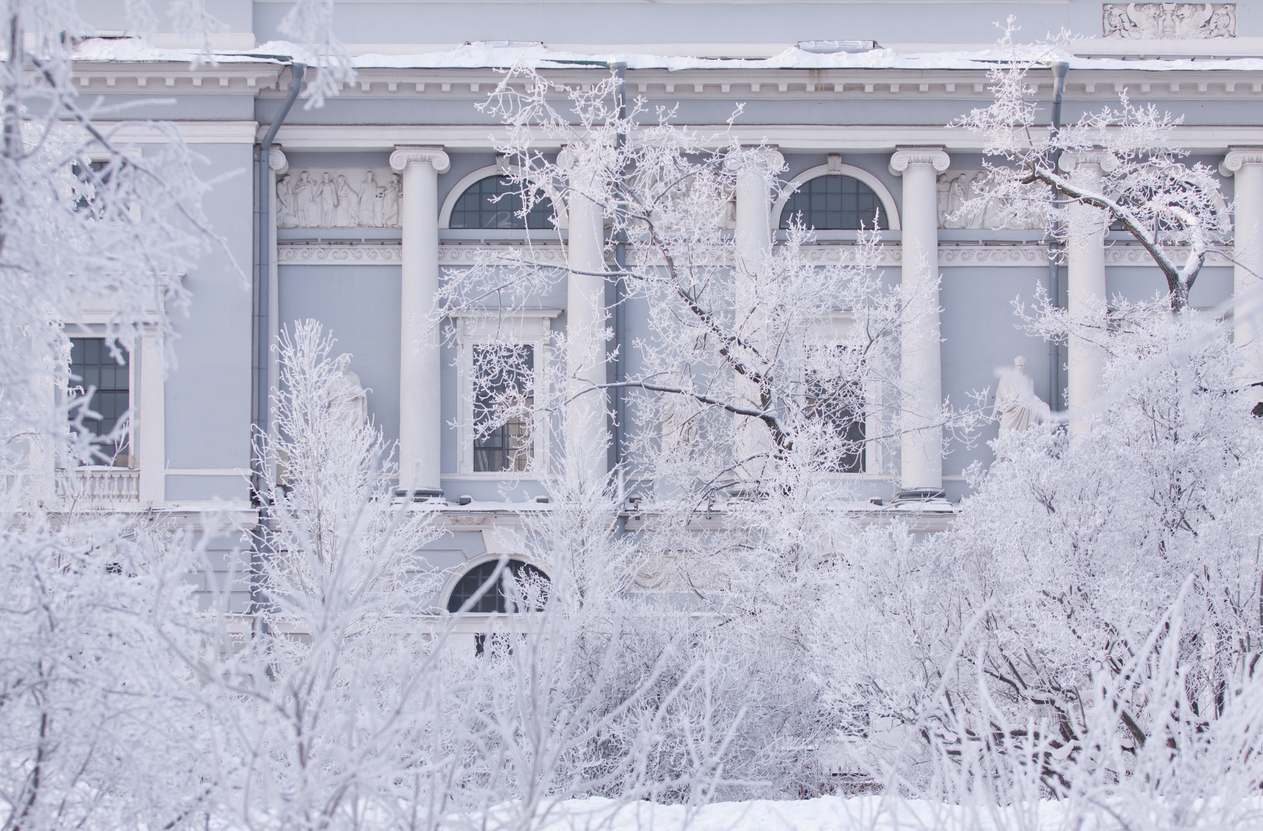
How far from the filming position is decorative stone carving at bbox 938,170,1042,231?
29.5m

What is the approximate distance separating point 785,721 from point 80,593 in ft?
32.3

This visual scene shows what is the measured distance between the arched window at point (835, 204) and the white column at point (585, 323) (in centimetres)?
317

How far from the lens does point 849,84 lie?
28.9 metres

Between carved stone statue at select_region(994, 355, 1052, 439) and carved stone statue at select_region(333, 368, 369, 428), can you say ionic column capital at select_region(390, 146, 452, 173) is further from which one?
carved stone statue at select_region(994, 355, 1052, 439)

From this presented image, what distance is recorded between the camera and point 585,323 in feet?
93.8

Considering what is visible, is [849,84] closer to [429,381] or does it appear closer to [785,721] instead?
[429,381]

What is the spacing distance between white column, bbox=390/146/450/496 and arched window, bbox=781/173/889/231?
5.44 metres

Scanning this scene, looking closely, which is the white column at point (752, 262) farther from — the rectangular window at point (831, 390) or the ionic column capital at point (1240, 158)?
the ionic column capital at point (1240, 158)

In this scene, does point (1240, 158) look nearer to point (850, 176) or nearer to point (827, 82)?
point (850, 176)

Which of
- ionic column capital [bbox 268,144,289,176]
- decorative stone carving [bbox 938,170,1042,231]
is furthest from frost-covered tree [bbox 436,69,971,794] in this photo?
ionic column capital [bbox 268,144,289,176]

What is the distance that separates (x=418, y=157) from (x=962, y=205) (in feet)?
27.2

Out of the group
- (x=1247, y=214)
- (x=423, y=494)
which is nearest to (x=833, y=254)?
(x=1247, y=214)

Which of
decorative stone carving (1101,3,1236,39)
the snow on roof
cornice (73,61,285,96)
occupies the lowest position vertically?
cornice (73,61,285,96)

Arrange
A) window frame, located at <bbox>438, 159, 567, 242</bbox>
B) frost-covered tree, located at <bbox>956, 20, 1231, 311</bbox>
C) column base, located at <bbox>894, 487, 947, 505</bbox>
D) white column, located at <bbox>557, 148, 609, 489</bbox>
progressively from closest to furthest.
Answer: frost-covered tree, located at <bbox>956, 20, 1231, 311</bbox> → white column, located at <bbox>557, 148, 609, 489</bbox> → column base, located at <bbox>894, 487, 947, 505</bbox> → window frame, located at <bbox>438, 159, 567, 242</bbox>
